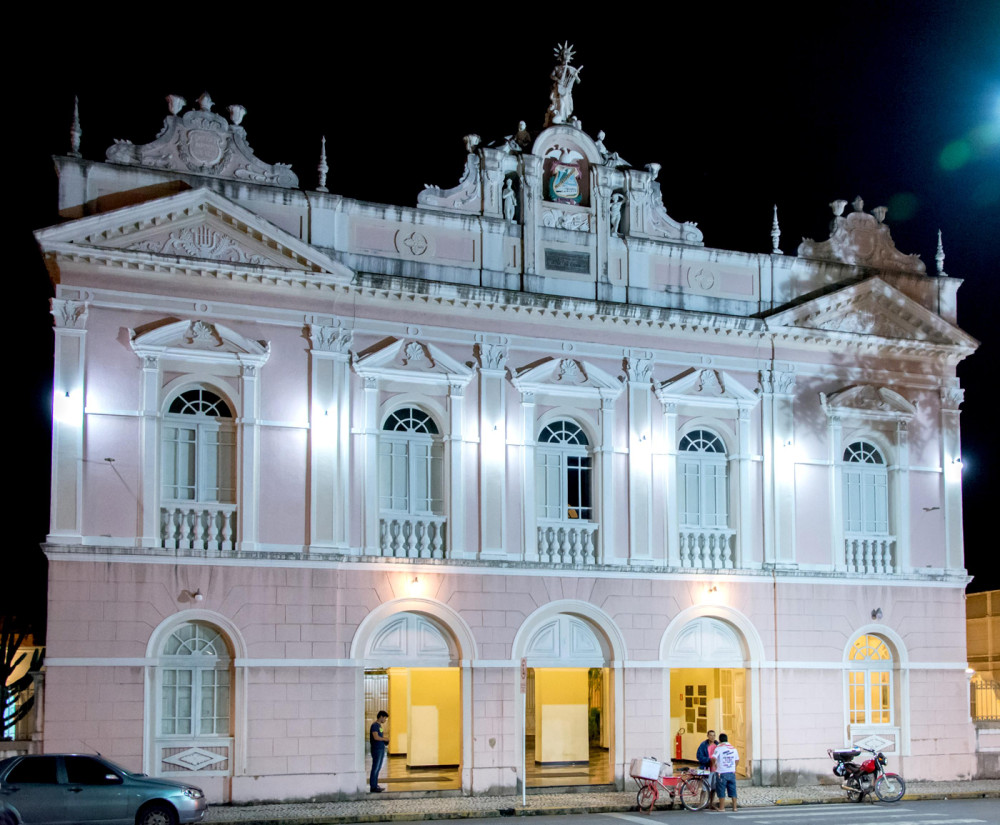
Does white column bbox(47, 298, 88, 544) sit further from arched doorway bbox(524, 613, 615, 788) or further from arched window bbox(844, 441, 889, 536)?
arched window bbox(844, 441, 889, 536)

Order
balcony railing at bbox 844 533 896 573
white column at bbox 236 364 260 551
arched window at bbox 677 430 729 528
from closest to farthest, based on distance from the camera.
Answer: white column at bbox 236 364 260 551
arched window at bbox 677 430 729 528
balcony railing at bbox 844 533 896 573

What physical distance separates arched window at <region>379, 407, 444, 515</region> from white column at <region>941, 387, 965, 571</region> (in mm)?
11350

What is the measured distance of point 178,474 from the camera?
23969 mm

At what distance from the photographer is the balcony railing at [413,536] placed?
82.1 feet

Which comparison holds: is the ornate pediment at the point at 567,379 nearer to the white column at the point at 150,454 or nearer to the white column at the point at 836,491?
the white column at the point at 836,491

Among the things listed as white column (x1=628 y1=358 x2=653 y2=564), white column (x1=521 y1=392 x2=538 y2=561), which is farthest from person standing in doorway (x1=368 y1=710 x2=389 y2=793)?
white column (x1=628 y1=358 x2=653 y2=564)

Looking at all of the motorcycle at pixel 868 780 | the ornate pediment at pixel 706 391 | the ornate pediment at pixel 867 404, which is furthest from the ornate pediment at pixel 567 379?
the motorcycle at pixel 868 780

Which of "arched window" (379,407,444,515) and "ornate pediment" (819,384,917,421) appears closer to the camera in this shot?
"arched window" (379,407,444,515)

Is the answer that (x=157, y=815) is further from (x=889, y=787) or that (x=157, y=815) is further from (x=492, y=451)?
(x=889, y=787)

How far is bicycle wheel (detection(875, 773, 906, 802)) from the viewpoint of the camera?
25531 mm

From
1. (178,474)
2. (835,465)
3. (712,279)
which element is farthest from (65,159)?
(835,465)

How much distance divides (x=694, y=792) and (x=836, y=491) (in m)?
7.69

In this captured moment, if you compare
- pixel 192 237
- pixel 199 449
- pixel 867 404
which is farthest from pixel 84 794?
pixel 867 404

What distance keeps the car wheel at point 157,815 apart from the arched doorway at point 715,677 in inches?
425
